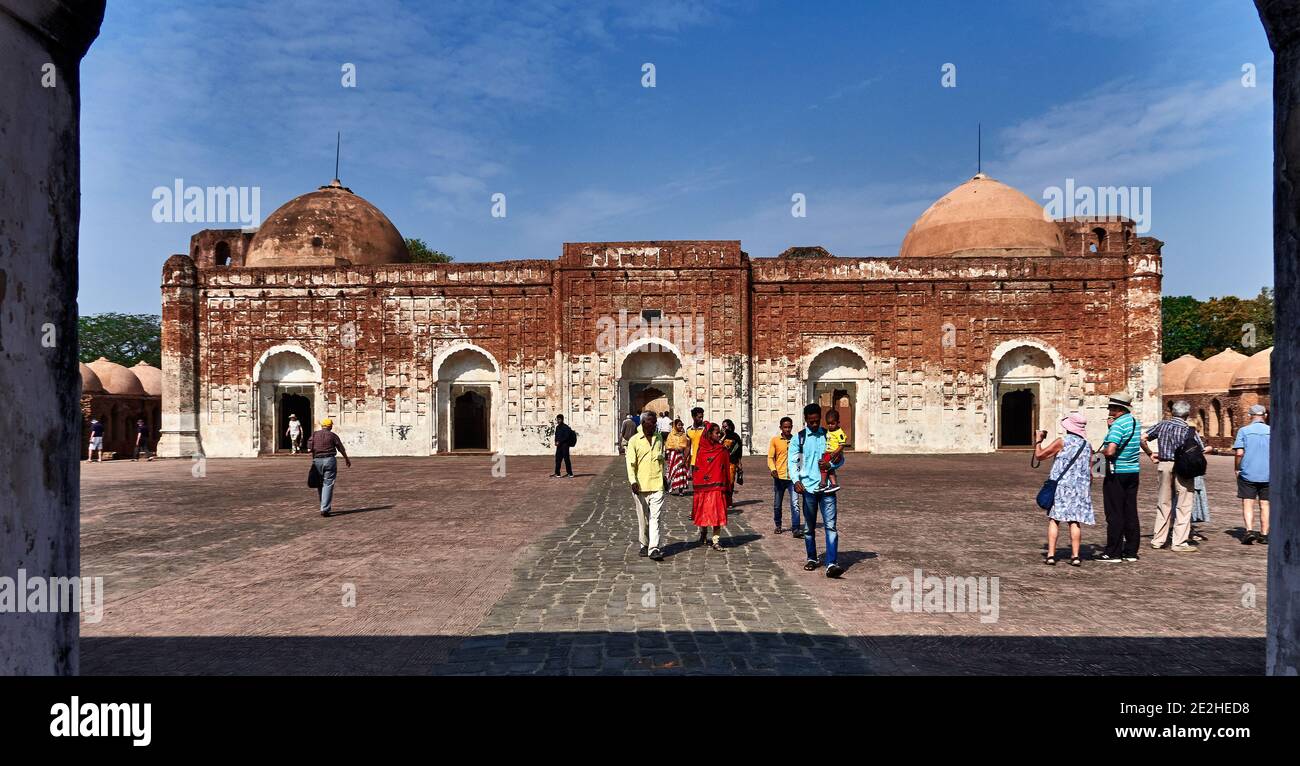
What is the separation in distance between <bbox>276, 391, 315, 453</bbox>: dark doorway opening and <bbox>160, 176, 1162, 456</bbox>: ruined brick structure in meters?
0.50

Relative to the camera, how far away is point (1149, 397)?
23.1 meters

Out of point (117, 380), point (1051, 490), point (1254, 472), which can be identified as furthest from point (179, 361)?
point (1254, 472)

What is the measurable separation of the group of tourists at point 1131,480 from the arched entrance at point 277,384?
22444 millimetres

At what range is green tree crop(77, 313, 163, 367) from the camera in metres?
48.3

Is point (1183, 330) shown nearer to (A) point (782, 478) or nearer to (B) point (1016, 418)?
(B) point (1016, 418)

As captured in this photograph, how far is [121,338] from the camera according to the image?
49344 mm

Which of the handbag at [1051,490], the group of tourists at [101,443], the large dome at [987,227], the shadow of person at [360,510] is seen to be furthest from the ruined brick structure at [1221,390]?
the group of tourists at [101,443]

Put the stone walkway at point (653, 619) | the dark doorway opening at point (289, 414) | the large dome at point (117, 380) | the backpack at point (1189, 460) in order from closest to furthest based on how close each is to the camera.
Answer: the stone walkway at point (653, 619) < the backpack at point (1189, 460) < the dark doorway opening at point (289, 414) < the large dome at point (117, 380)

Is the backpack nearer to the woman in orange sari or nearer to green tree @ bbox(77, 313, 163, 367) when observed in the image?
the woman in orange sari

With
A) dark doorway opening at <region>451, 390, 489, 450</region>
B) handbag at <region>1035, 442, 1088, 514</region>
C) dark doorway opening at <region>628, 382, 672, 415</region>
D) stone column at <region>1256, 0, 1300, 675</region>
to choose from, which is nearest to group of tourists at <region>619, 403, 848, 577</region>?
handbag at <region>1035, 442, 1088, 514</region>

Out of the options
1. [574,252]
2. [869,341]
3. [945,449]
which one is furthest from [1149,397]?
[574,252]

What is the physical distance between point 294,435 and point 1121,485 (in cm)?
2234

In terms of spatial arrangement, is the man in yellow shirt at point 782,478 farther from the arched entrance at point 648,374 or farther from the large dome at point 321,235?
the large dome at point 321,235

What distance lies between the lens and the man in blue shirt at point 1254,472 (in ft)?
26.0
